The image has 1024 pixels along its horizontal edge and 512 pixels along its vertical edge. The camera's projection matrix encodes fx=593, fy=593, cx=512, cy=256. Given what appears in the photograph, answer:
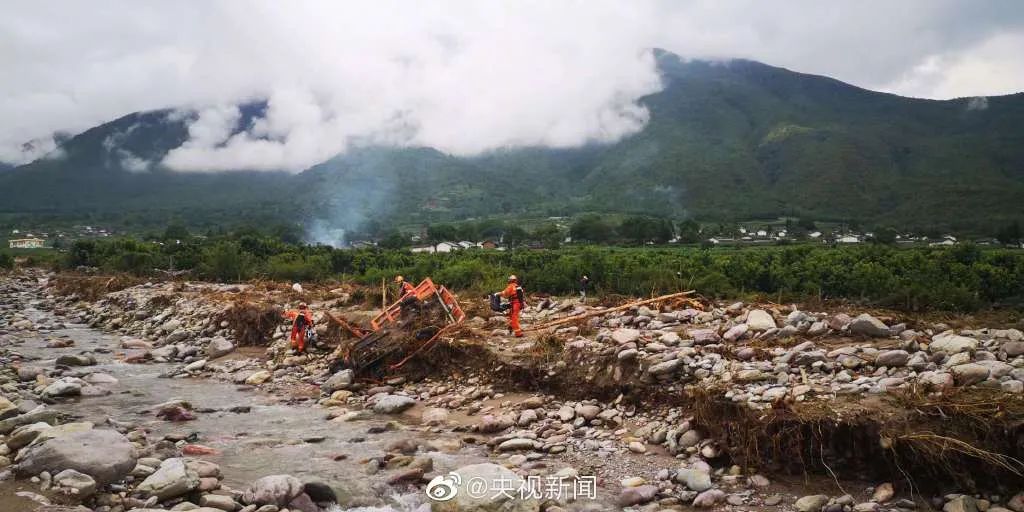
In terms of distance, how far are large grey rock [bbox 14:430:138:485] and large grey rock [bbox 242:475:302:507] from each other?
144 centimetres

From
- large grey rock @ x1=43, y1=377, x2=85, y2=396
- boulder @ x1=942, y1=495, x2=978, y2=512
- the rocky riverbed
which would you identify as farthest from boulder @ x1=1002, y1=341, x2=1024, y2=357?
large grey rock @ x1=43, y1=377, x2=85, y2=396

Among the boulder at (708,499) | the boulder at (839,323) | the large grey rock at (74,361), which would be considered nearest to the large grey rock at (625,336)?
the boulder at (839,323)

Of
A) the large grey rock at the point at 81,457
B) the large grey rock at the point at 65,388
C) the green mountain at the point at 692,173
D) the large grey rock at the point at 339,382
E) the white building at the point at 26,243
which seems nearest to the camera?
the large grey rock at the point at 81,457

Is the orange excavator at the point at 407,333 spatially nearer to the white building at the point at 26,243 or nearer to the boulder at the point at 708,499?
the boulder at the point at 708,499

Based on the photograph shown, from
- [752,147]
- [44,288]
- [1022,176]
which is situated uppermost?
[752,147]

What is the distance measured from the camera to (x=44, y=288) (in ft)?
127

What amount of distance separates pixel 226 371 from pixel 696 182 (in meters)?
109

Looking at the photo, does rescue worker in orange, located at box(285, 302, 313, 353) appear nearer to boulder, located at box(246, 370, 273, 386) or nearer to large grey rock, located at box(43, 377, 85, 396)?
boulder, located at box(246, 370, 273, 386)

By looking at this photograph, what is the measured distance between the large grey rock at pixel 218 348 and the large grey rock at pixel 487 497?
1264 centimetres

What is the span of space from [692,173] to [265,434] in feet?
385

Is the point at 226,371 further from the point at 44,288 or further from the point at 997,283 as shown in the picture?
the point at 44,288

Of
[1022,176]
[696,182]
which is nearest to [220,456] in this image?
[696,182]

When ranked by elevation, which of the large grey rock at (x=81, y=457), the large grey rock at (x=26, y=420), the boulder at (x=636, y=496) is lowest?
the boulder at (x=636, y=496)

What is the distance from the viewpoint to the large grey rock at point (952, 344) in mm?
8102
